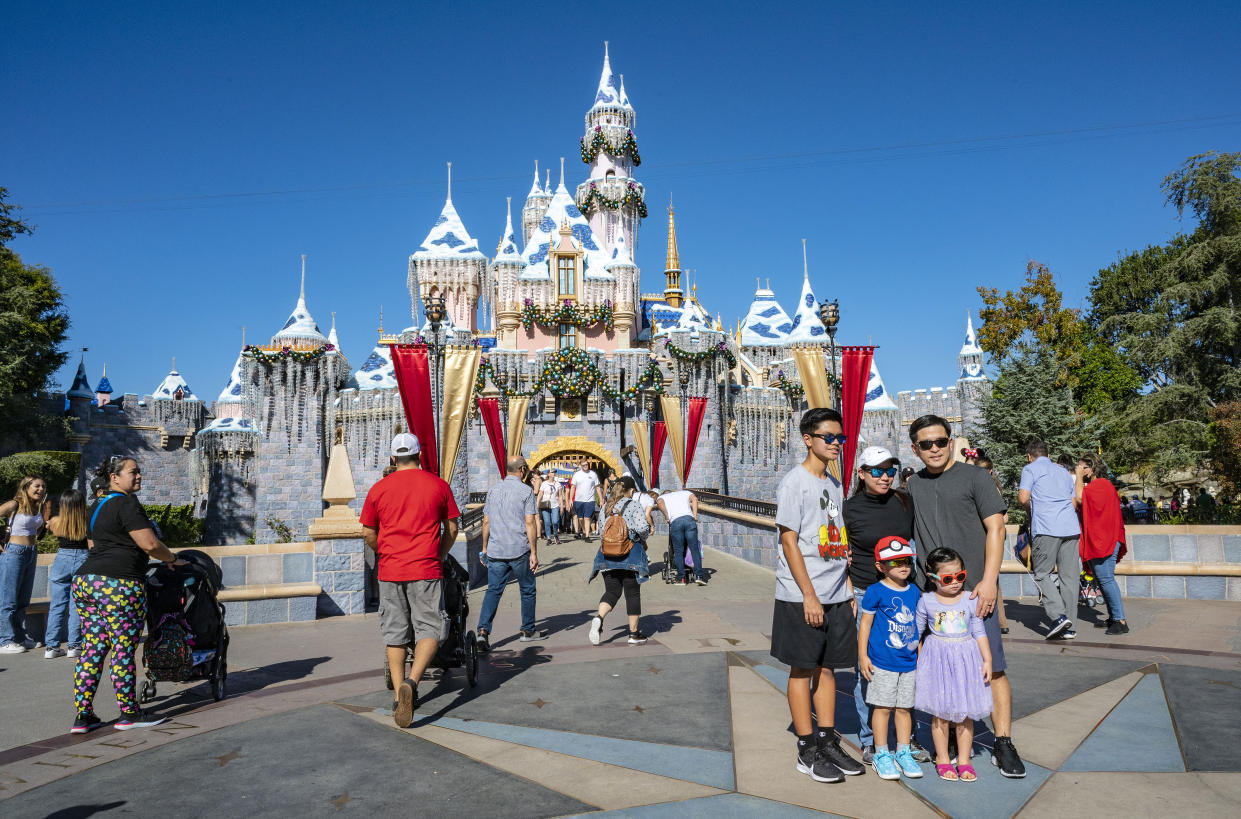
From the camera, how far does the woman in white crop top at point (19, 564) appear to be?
7266mm

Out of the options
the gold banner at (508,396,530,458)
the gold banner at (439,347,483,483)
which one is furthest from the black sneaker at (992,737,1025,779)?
the gold banner at (508,396,530,458)

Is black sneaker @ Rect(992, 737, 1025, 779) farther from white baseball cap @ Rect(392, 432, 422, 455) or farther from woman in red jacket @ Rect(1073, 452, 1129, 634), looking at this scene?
woman in red jacket @ Rect(1073, 452, 1129, 634)

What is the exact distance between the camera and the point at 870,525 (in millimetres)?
4164

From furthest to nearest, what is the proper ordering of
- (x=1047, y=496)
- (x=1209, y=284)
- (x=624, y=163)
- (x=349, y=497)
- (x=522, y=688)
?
(x=624, y=163)
(x=1209, y=284)
(x=349, y=497)
(x=1047, y=496)
(x=522, y=688)

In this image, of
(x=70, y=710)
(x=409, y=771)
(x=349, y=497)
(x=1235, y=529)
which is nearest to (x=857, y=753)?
(x=409, y=771)

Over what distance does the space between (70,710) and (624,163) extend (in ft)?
115

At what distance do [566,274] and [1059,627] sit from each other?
24.2 m

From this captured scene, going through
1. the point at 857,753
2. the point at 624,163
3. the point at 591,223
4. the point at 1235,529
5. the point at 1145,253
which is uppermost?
the point at 624,163

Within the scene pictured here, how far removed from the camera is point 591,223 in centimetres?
3675

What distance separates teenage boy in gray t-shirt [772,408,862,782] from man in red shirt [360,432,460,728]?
2.27m

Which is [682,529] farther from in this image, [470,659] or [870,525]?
[870,525]

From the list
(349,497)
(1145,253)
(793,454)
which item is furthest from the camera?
(1145,253)

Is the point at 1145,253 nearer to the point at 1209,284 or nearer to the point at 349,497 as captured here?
the point at 1209,284

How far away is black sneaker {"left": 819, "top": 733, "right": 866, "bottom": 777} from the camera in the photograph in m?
3.86
